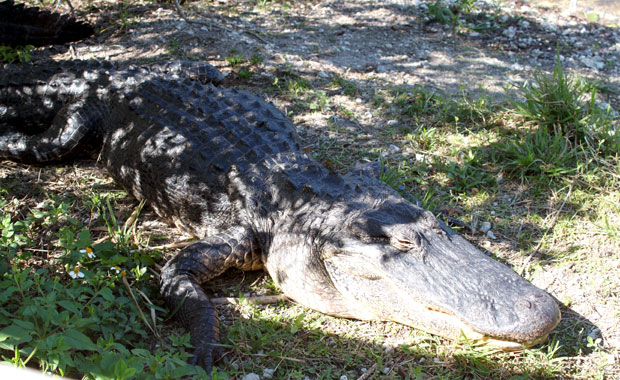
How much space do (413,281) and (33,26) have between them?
17.9 ft

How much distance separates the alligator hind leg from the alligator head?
2.30 m

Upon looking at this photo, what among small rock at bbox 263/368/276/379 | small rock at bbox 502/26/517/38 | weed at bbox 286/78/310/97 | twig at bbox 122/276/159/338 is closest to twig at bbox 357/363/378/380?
small rock at bbox 263/368/276/379

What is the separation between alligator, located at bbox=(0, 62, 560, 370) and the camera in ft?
8.23

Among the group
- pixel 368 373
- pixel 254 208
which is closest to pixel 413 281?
pixel 368 373

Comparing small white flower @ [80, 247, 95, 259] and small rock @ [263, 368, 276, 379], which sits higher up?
small white flower @ [80, 247, 95, 259]

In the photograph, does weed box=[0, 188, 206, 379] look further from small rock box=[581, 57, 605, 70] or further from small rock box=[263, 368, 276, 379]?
small rock box=[581, 57, 605, 70]

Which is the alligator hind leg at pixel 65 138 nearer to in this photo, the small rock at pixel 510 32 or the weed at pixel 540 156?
the weed at pixel 540 156

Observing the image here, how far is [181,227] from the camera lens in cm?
352

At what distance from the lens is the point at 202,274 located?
301cm

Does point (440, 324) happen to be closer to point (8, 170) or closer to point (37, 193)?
point (37, 193)

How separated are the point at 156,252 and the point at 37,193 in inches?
52.6

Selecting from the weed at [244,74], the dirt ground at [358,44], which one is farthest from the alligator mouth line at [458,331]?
the weed at [244,74]

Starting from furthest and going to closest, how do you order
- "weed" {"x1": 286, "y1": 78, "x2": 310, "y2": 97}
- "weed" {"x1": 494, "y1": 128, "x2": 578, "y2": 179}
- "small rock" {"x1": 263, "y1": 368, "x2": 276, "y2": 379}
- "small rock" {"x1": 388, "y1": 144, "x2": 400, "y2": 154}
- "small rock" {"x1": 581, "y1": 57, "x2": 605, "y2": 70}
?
"small rock" {"x1": 581, "y1": 57, "x2": 605, "y2": 70}
"weed" {"x1": 286, "y1": 78, "x2": 310, "y2": 97}
"small rock" {"x1": 388, "y1": 144, "x2": 400, "y2": 154}
"weed" {"x1": 494, "y1": 128, "x2": 578, "y2": 179}
"small rock" {"x1": 263, "y1": 368, "x2": 276, "y2": 379}

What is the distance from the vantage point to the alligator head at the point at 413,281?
2348mm
